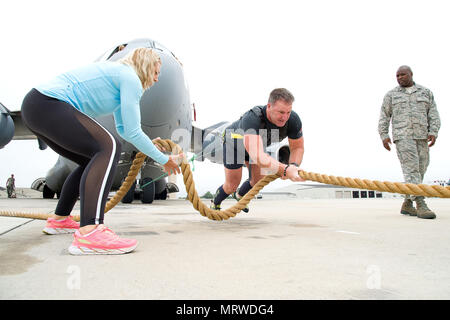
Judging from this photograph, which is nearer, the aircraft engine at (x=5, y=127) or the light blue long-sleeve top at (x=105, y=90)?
the light blue long-sleeve top at (x=105, y=90)

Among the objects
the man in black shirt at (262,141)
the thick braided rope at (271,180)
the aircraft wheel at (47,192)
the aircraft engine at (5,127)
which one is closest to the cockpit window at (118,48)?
the man in black shirt at (262,141)

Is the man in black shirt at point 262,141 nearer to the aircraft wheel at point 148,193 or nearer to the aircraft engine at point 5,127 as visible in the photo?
the aircraft wheel at point 148,193

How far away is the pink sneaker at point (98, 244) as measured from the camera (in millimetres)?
1752

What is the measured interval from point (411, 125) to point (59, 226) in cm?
399

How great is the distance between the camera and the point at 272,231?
265 cm

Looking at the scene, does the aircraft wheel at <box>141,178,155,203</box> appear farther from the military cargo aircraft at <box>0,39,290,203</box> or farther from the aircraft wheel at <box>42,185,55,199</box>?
the aircraft wheel at <box>42,185,55,199</box>

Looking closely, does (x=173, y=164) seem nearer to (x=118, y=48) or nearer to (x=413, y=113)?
(x=413, y=113)

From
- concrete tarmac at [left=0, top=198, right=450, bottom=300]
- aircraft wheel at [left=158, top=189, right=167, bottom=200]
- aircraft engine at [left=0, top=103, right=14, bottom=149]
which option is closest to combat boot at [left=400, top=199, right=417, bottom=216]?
concrete tarmac at [left=0, top=198, right=450, bottom=300]

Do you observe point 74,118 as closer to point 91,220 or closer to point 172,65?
point 91,220

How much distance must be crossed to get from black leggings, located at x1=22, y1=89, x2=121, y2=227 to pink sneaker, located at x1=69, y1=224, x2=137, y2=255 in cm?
11

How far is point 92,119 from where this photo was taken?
6.44 ft

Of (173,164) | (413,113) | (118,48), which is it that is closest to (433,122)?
(413,113)

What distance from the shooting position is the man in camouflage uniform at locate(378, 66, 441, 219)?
13.4ft

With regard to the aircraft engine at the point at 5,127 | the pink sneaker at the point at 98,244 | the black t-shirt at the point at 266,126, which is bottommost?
the pink sneaker at the point at 98,244
